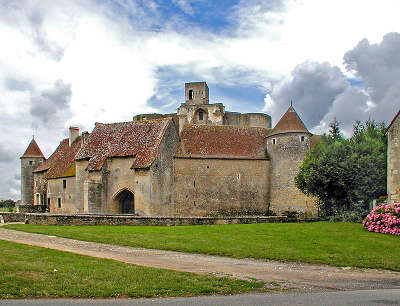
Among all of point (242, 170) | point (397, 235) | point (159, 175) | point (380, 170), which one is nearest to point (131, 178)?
point (159, 175)

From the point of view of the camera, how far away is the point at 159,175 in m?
33.6

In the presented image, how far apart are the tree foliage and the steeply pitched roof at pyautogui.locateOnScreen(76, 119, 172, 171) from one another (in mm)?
12873

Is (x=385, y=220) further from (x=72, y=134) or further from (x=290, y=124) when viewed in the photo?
(x=72, y=134)

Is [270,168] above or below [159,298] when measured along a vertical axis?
above

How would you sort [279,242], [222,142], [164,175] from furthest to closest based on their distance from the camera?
[222,142], [164,175], [279,242]

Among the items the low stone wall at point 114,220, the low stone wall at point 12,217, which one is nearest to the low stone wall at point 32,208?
the low stone wall at point 12,217

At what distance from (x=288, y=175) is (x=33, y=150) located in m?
32.1

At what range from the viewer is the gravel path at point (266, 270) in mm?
10070

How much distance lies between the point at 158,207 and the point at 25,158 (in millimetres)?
24720

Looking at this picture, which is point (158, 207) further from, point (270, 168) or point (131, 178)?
point (270, 168)

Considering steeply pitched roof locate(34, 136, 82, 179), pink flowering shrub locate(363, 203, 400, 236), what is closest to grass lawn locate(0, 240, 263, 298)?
pink flowering shrub locate(363, 203, 400, 236)

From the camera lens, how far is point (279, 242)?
16.3 m

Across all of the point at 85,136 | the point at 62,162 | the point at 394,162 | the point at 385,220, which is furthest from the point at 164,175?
the point at 385,220

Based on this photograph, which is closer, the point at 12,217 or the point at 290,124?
the point at 12,217
